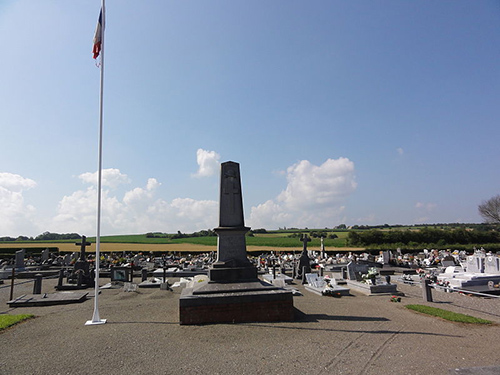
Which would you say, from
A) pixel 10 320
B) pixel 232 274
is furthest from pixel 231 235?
pixel 10 320

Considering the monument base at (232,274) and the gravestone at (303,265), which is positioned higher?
the monument base at (232,274)

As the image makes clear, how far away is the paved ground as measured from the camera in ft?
16.2

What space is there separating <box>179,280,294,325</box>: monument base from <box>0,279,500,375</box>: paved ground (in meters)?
0.26

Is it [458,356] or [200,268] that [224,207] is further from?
[200,268]

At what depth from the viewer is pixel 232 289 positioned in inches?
316

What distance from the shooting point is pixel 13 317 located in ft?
28.7

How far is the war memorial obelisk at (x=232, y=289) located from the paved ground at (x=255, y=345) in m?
0.33

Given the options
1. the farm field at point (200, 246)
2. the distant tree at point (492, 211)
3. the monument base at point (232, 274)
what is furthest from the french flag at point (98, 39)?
the distant tree at point (492, 211)

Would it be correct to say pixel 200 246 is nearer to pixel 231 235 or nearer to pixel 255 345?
pixel 231 235

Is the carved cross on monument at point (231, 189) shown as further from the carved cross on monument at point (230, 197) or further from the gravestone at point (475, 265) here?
the gravestone at point (475, 265)

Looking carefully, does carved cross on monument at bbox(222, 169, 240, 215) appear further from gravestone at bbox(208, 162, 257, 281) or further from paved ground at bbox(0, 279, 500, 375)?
paved ground at bbox(0, 279, 500, 375)

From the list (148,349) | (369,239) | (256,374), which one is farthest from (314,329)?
(369,239)

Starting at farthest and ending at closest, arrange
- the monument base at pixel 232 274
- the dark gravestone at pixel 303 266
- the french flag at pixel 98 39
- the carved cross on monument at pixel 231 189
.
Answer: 1. the dark gravestone at pixel 303 266
2. the carved cross on monument at pixel 231 189
3. the french flag at pixel 98 39
4. the monument base at pixel 232 274

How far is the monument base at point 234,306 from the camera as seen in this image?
24.1 ft
